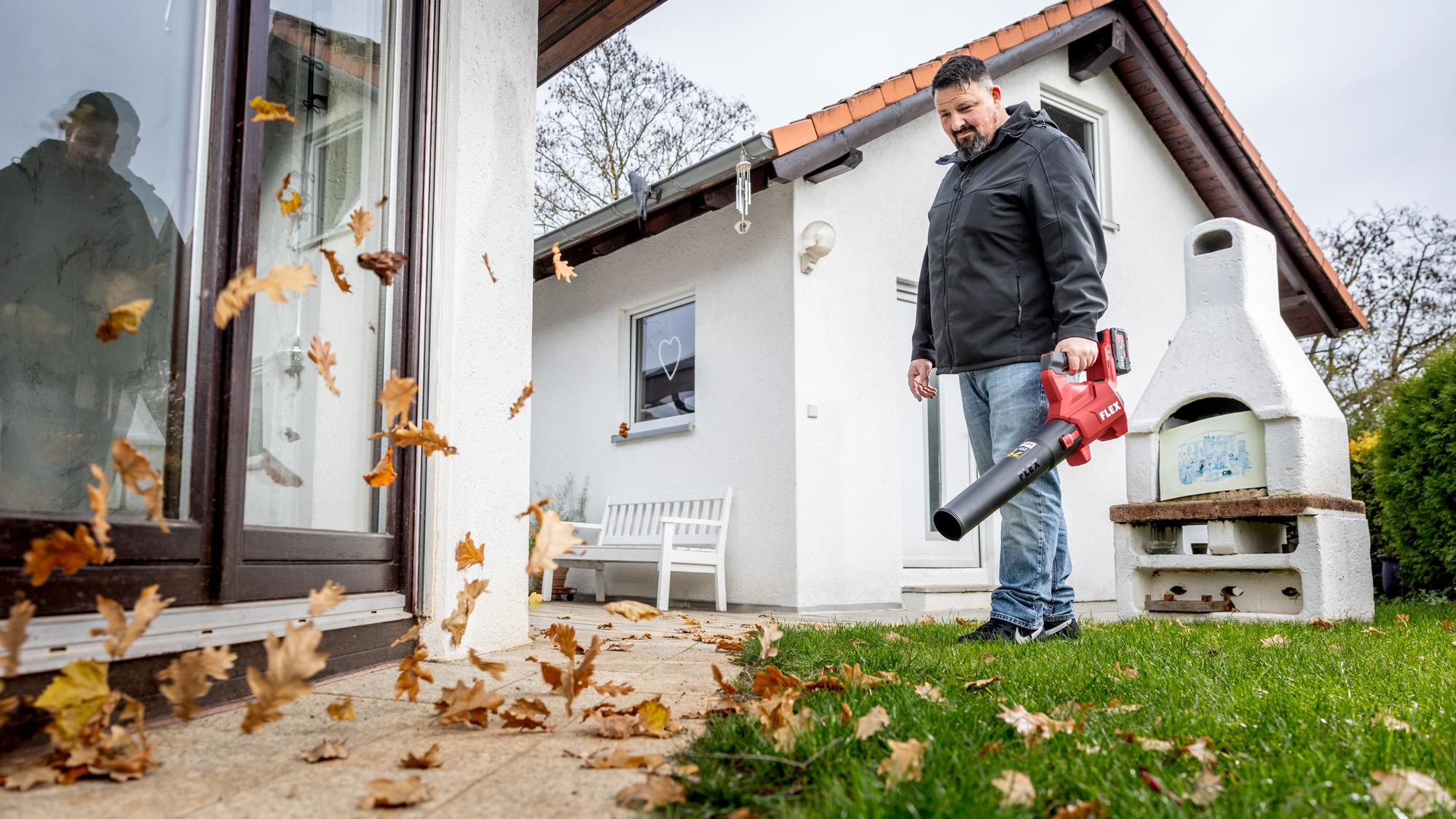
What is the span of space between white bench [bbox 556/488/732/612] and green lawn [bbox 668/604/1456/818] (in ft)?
10.0

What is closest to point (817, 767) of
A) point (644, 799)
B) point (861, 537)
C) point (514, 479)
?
point (644, 799)

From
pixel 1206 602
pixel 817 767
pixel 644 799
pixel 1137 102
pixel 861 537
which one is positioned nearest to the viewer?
pixel 644 799

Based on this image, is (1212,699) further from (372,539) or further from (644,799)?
(372,539)

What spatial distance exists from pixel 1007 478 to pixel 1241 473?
293cm

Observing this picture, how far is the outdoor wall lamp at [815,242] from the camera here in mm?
5883

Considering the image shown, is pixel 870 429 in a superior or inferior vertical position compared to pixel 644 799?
superior

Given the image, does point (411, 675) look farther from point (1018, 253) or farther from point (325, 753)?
point (1018, 253)

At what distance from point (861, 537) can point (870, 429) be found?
0.71 m

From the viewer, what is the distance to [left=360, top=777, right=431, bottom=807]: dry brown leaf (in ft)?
4.05

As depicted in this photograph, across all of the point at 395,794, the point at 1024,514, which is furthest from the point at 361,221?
the point at 1024,514

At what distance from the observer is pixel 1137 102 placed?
28.9 ft

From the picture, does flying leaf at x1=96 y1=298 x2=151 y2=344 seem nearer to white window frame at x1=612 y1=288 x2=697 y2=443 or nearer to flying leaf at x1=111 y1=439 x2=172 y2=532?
flying leaf at x1=111 y1=439 x2=172 y2=532

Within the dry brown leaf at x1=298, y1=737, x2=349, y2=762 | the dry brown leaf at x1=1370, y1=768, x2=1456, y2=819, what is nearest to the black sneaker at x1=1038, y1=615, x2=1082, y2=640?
the dry brown leaf at x1=1370, y1=768, x2=1456, y2=819

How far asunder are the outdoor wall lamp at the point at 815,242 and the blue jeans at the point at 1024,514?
2.74 meters
